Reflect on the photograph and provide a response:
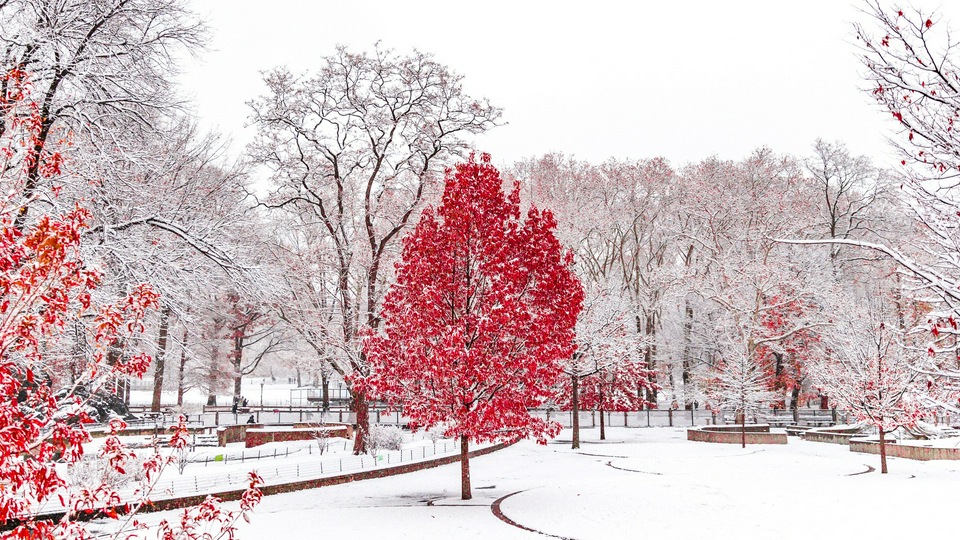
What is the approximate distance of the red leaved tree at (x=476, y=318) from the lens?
14.7 meters

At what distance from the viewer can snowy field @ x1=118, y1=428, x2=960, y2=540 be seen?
1230cm

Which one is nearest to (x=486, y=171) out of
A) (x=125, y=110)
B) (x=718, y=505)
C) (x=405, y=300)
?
(x=405, y=300)

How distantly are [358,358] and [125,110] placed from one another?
457 inches

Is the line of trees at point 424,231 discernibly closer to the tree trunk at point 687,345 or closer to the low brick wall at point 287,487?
the tree trunk at point 687,345

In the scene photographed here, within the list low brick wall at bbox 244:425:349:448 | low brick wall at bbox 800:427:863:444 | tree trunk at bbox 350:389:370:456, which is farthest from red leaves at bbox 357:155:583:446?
low brick wall at bbox 800:427:863:444

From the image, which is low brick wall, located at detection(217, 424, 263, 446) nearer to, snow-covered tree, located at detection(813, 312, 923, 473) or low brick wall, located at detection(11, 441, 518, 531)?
low brick wall, located at detection(11, 441, 518, 531)

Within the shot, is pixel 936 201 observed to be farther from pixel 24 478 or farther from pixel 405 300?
pixel 405 300

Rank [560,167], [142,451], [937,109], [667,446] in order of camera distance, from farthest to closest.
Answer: [560,167]
[667,446]
[142,451]
[937,109]

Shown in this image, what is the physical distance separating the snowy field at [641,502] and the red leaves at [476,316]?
210 cm

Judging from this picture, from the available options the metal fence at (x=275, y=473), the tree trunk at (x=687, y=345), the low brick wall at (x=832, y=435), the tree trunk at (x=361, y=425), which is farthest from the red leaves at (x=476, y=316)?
the tree trunk at (x=687, y=345)

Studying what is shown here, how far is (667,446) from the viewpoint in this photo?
96.5 feet

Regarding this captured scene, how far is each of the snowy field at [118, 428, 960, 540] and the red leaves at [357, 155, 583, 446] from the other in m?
2.10

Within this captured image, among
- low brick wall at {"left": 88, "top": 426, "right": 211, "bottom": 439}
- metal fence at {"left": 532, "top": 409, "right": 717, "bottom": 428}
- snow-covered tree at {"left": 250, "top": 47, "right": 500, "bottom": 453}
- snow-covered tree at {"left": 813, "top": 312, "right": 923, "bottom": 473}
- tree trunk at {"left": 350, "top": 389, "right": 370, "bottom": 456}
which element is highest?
snow-covered tree at {"left": 250, "top": 47, "right": 500, "bottom": 453}

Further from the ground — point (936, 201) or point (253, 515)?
point (936, 201)
